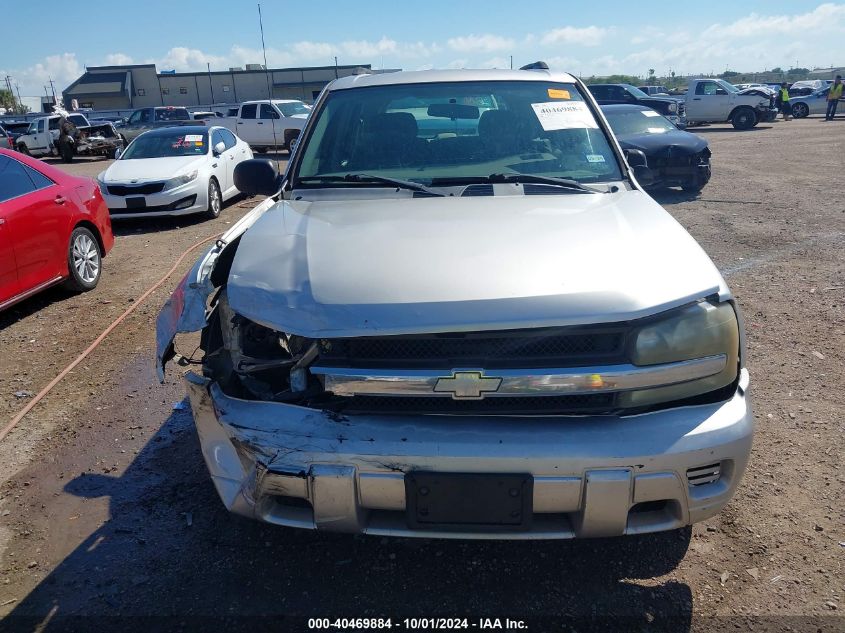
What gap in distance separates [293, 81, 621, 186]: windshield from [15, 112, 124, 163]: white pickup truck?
70.8 feet

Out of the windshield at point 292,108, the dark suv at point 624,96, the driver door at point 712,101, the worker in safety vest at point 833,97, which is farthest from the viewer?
the worker in safety vest at point 833,97

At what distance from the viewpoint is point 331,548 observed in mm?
2721

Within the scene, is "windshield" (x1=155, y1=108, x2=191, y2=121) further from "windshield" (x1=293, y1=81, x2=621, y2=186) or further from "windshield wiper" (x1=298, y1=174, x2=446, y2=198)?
"windshield wiper" (x1=298, y1=174, x2=446, y2=198)

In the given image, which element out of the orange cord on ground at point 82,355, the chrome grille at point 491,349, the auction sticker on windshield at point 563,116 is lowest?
the orange cord on ground at point 82,355

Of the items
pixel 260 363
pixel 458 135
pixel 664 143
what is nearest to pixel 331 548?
pixel 260 363

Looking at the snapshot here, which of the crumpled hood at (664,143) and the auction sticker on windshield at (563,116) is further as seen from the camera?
the crumpled hood at (664,143)

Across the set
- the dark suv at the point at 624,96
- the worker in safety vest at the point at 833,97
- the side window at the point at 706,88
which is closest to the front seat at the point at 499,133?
the dark suv at the point at 624,96

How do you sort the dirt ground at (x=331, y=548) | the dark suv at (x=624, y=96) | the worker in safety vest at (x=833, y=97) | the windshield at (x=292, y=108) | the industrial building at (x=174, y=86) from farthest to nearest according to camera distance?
the industrial building at (x=174, y=86)
the worker in safety vest at (x=833, y=97)
the windshield at (x=292, y=108)
the dark suv at (x=624, y=96)
the dirt ground at (x=331, y=548)

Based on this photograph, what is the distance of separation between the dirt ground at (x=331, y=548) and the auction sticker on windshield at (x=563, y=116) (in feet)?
6.26

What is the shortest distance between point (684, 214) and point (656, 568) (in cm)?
768

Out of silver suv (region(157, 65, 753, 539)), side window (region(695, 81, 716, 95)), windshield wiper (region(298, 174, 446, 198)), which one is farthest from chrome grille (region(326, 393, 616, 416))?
side window (region(695, 81, 716, 95))

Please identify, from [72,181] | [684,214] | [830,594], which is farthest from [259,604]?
[684,214]

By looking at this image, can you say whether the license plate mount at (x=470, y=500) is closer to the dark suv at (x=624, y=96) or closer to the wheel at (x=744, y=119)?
the dark suv at (x=624, y=96)

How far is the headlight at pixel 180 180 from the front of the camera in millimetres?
9805
